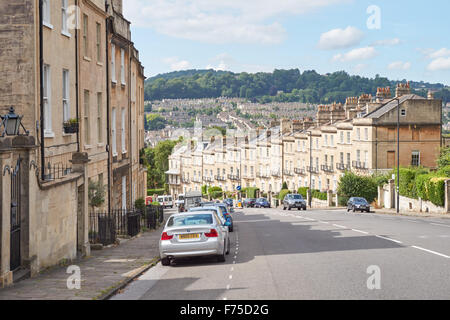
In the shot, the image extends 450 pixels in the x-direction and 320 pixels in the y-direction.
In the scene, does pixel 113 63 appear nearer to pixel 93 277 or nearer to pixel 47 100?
pixel 47 100

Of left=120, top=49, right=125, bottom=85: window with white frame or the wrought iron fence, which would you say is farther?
left=120, top=49, right=125, bottom=85: window with white frame

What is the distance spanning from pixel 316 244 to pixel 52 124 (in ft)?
31.0

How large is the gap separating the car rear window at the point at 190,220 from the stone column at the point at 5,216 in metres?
5.85

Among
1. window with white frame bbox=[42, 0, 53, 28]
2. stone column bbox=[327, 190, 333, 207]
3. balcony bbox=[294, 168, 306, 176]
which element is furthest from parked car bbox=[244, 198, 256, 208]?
window with white frame bbox=[42, 0, 53, 28]

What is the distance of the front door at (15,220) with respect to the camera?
13.4 m

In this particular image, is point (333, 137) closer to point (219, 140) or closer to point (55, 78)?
point (219, 140)

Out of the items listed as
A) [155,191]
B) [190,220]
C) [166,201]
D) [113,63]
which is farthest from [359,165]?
[155,191]

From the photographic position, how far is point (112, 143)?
30422mm

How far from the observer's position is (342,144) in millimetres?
81312

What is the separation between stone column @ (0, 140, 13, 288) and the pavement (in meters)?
0.30

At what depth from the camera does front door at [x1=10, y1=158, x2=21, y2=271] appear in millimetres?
13414

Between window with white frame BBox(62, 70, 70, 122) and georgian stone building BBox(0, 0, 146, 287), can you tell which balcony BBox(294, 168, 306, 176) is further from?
window with white frame BBox(62, 70, 70, 122)

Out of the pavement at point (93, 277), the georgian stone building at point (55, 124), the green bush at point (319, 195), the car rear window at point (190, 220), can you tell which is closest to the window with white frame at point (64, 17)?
the georgian stone building at point (55, 124)
